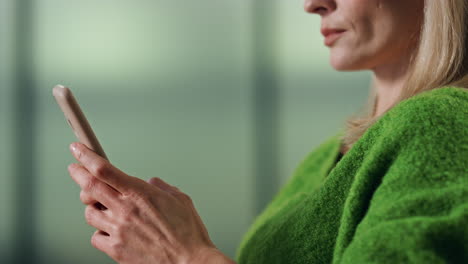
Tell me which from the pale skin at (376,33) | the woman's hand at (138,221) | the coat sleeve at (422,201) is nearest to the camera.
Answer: the coat sleeve at (422,201)

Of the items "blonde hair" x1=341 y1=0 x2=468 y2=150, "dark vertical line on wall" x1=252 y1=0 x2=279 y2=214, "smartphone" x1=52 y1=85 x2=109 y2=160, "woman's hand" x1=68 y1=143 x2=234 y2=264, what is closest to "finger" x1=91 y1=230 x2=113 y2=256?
"woman's hand" x1=68 y1=143 x2=234 y2=264

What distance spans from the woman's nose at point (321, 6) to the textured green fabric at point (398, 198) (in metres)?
0.32

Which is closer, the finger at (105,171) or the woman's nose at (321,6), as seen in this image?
the finger at (105,171)

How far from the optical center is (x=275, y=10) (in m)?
2.72

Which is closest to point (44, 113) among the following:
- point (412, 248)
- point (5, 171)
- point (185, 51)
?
point (5, 171)

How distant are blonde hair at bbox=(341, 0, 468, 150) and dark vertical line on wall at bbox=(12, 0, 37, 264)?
7.41 ft

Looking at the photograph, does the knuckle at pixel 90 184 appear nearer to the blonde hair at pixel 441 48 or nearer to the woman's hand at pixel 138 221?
the woman's hand at pixel 138 221

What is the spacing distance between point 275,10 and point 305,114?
600 millimetres

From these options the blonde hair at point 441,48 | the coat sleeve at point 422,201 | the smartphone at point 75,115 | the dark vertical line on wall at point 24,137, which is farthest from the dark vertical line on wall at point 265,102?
the coat sleeve at point 422,201

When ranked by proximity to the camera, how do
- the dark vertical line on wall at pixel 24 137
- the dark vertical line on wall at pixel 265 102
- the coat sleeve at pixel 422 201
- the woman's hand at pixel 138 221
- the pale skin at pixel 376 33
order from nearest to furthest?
the coat sleeve at pixel 422 201
the woman's hand at pixel 138 221
the pale skin at pixel 376 33
the dark vertical line on wall at pixel 24 137
the dark vertical line on wall at pixel 265 102

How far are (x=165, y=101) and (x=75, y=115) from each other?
1.99 meters

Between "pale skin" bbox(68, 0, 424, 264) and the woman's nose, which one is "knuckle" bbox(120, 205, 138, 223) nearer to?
"pale skin" bbox(68, 0, 424, 264)

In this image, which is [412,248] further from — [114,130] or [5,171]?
[5,171]

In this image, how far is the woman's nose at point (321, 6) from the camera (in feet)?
2.96
